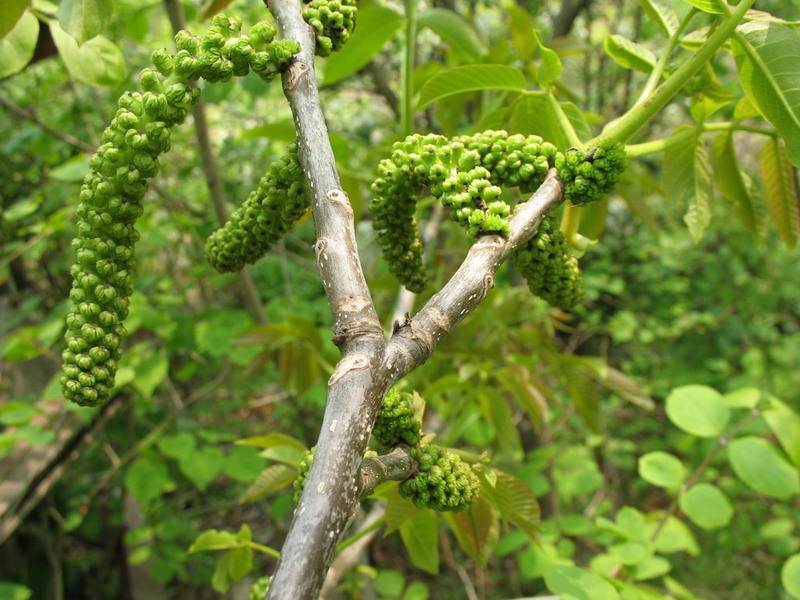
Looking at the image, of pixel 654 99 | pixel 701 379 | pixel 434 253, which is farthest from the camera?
pixel 701 379

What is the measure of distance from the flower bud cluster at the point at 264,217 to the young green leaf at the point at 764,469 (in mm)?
1375

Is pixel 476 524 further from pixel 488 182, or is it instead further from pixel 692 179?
pixel 692 179

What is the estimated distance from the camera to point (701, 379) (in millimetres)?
4355

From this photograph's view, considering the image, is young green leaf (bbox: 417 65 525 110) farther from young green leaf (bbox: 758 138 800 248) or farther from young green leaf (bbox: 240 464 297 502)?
young green leaf (bbox: 240 464 297 502)

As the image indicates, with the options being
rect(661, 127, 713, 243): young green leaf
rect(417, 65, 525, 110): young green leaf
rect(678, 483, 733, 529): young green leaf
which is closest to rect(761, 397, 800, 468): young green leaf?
rect(678, 483, 733, 529): young green leaf

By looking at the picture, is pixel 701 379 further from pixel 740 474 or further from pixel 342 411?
pixel 342 411

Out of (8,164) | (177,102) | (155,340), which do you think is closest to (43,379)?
(155,340)

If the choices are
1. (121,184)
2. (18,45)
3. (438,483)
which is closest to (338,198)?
(121,184)

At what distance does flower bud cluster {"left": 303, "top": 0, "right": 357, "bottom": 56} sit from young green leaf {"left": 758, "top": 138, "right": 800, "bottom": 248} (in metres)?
0.88

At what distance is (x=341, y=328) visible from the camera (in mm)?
752

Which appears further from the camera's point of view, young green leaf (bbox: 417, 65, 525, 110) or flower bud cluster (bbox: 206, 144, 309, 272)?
young green leaf (bbox: 417, 65, 525, 110)

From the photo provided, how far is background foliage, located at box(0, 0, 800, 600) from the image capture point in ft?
4.47

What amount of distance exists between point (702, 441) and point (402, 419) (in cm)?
353

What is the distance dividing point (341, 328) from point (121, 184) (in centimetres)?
37
